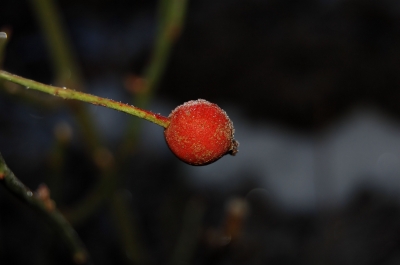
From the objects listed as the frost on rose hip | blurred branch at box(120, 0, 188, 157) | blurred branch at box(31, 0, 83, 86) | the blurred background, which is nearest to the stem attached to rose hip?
the frost on rose hip

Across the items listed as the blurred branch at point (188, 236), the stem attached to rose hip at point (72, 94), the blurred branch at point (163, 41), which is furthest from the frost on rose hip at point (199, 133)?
the blurred branch at point (188, 236)

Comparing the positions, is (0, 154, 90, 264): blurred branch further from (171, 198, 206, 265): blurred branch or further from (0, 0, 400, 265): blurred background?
(0, 0, 400, 265): blurred background

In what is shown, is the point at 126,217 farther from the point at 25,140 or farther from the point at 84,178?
the point at 25,140

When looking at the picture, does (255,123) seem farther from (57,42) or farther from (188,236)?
(57,42)

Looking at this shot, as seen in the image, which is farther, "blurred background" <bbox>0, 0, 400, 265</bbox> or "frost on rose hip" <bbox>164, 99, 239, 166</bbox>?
"blurred background" <bbox>0, 0, 400, 265</bbox>

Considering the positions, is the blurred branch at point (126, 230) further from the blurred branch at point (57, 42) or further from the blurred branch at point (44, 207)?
the blurred branch at point (44, 207)

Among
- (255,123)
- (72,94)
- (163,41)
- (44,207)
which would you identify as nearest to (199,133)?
(72,94)
